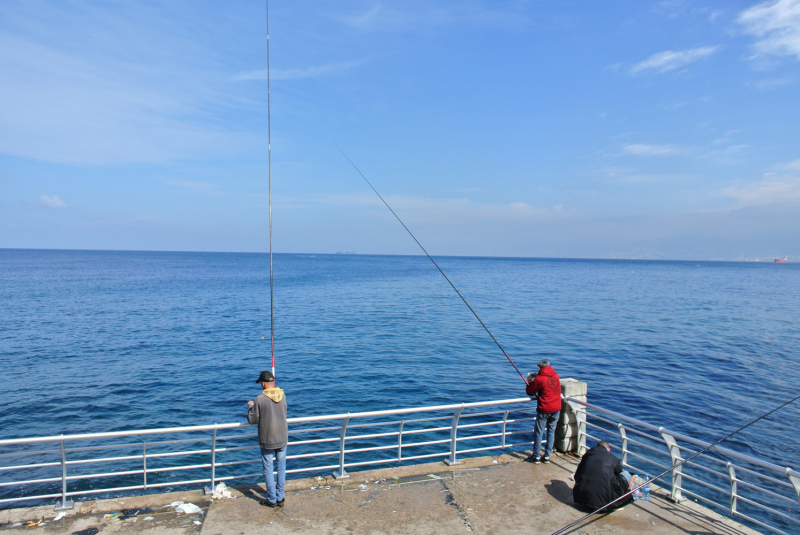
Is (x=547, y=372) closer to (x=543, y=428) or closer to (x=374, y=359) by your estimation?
(x=543, y=428)

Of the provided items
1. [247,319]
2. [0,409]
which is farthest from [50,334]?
[0,409]

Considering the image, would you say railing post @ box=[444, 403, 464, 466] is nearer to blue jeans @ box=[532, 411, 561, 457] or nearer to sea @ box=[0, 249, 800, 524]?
blue jeans @ box=[532, 411, 561, 457]

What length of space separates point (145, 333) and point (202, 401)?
717 inches

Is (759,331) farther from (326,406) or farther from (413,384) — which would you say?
(326,406)

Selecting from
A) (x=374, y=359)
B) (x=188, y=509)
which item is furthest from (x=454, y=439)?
(x=374, y=359)

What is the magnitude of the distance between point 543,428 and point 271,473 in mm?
4664

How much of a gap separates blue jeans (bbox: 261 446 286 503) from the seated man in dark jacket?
4.19 metres

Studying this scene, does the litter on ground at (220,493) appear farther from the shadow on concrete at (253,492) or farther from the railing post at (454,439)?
the railing post at (454,439)

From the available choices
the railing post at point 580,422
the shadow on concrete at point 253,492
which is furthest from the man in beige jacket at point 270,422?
the railing post at point 580,422

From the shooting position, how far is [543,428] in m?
8.19

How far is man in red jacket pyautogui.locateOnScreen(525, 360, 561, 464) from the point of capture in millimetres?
8016

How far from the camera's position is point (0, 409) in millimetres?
17906

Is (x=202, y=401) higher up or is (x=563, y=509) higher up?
(x=563, y=509)

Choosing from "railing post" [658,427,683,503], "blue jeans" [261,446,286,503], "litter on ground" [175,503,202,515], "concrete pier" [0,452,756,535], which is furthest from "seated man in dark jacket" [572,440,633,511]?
"litter on ground" [175,503,202,515]
